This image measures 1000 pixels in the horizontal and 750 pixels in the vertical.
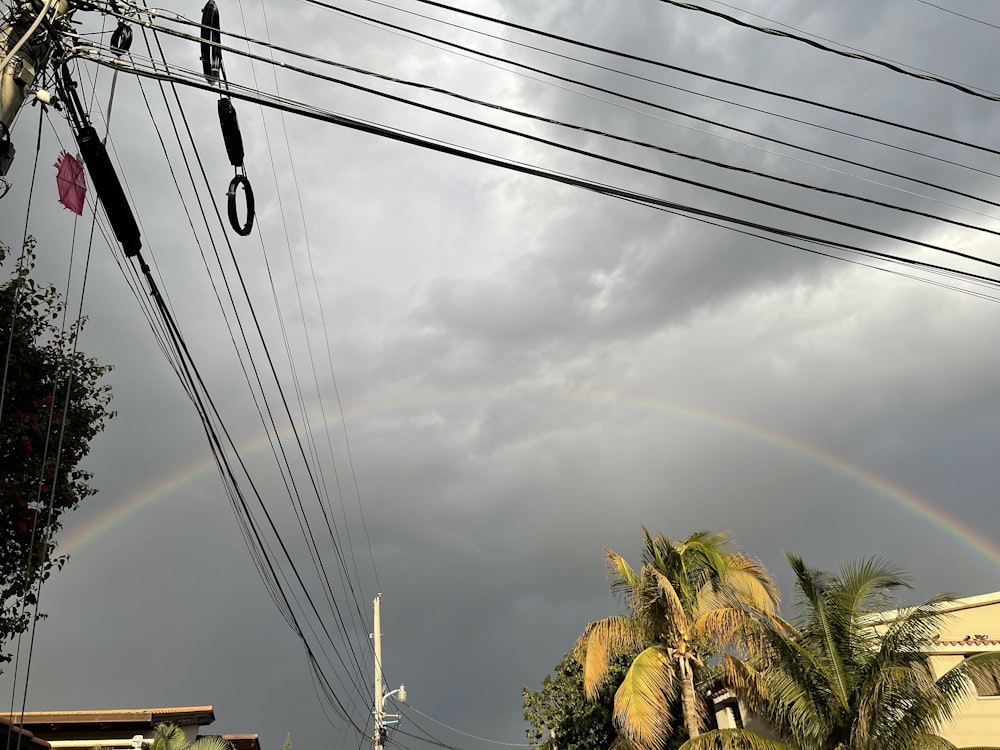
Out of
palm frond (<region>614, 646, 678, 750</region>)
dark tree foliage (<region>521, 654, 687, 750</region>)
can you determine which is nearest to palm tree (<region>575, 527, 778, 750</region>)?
palm frond (<region>614, 646, 678, 750</region>)

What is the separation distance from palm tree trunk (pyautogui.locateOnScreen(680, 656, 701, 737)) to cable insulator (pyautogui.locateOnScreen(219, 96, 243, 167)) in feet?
45.8

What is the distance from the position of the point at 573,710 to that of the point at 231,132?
21553 mm

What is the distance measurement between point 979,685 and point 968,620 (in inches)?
97.9

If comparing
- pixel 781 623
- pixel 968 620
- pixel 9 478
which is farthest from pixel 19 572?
pixel 968 620

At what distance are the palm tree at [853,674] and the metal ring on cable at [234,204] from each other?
12.1m

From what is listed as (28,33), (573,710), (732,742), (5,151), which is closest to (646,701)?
(732,742)

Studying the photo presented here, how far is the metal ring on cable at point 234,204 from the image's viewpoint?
704 centimetres

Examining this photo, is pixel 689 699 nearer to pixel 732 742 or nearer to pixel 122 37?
pixel 732 742

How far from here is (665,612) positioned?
56.2ft

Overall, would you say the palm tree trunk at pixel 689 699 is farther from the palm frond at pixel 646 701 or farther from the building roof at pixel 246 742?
the building roof at pixel 246 742

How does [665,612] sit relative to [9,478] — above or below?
below

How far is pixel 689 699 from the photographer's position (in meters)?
16.3

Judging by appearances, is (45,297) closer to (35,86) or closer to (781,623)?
(35,86)

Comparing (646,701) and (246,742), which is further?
(246,742)
